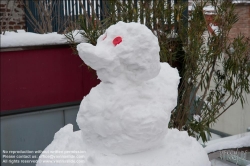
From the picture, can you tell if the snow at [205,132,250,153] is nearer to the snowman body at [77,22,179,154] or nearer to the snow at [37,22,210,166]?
the snow at [37,22,210,166]

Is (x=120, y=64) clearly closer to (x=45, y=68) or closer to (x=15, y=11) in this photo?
(x=45, y=68)

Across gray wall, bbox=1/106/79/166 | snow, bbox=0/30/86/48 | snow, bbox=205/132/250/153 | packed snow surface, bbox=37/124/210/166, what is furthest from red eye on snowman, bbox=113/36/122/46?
gray wall, bbox=1/106/79/166

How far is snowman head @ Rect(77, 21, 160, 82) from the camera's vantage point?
1768 mm

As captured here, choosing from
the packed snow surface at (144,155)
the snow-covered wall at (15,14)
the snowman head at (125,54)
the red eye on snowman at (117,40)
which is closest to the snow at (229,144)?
the packed snow surface at (144,155)

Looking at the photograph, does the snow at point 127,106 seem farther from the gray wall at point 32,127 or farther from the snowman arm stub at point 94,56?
the gray wall at point 32,127

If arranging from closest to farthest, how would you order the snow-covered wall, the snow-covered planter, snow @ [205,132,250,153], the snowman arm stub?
1. the snowman arm stub
2. snow @ [205,132,250,153]
3. the snow-covered planter
4. the snow-covered wall

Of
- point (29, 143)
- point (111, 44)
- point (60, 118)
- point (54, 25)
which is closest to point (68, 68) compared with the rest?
point (60, 118)

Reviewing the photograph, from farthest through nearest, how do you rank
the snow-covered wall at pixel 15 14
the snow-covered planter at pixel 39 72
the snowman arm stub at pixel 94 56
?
the snow-covered wall at pixel 15 14 → the snow-covered planter at pixel 39 72 → the snowman arm stub at pixel 94 56

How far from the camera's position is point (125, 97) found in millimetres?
1784

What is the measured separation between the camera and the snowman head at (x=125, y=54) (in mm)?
1768

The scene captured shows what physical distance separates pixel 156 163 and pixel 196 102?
2.22 meters

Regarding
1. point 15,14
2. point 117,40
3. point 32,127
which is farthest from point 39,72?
point 15,14

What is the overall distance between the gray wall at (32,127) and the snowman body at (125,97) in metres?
1.89

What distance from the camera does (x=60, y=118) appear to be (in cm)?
379
